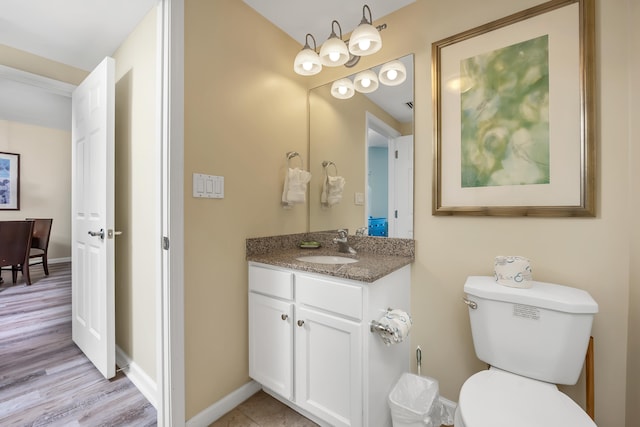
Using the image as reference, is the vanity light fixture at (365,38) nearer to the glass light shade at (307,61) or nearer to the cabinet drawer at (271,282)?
the glass light shade at (307,61)

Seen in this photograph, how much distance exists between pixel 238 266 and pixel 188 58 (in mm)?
1076

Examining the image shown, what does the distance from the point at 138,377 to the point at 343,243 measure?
1.49 m

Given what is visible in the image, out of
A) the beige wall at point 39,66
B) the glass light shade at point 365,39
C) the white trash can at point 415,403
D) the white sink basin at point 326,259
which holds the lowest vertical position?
the white trash can at point 415,403

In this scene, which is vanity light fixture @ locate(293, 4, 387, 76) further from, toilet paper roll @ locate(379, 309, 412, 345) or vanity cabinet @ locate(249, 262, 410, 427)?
toilet paper roll @ locate(379, 309, 412, 345)

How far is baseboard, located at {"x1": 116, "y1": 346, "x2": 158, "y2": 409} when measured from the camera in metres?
1.56

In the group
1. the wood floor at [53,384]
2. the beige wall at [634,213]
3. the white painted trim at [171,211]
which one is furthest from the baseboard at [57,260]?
the beige wall at [634,213]

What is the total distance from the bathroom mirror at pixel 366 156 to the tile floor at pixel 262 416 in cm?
108

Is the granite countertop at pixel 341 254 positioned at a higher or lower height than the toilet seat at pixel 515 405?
higher

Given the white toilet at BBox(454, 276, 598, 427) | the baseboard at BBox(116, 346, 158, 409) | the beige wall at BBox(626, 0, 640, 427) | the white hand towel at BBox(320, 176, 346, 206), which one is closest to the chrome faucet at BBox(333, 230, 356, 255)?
the white hand towel at BBox(320, 176, 346, 206)

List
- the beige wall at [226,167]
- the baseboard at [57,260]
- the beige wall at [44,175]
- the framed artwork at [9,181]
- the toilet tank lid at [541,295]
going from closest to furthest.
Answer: the toilet tank lid at [541,295], the beige wall at [226,167], the framed artwork at [9,181], the beige wall at [44,175], the baseboard at [57,260]

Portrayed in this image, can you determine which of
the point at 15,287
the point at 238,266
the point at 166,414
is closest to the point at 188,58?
the point at 238,266

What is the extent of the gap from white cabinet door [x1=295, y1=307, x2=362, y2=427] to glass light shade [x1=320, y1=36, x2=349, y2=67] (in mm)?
1325

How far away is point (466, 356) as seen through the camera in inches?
54.9

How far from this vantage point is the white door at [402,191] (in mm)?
1576
